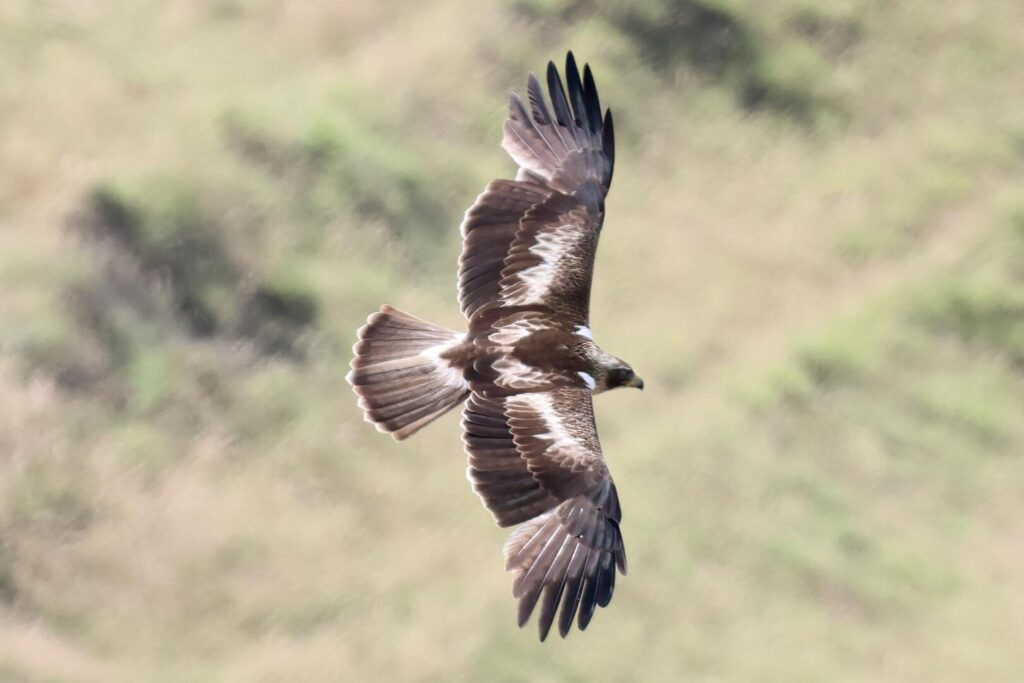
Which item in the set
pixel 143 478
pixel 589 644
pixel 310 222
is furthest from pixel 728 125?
pixel 143 478

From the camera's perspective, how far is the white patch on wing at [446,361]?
10.2 meters

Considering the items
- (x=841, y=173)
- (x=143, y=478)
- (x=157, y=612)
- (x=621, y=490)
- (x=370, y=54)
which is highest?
(x=841, y=173)

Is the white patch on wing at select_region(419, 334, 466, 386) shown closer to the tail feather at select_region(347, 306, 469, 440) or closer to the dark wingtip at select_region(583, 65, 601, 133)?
the tail feather at select_region(347, 306, 469, 440)

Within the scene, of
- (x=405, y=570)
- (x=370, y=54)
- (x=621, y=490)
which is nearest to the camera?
(x=405, y=570)

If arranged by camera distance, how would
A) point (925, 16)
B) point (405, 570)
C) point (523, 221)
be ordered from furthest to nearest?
point (925, 16), point (405, 570), point (523, 221)

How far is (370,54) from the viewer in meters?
17.5

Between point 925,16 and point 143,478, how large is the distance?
12018mm

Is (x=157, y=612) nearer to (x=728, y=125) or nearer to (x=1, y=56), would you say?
(x=1, y=56)

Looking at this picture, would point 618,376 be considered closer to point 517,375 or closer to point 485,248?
point 517,375

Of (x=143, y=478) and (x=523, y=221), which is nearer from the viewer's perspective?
(x=523, y=221)

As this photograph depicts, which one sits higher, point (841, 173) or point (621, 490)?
point (841, 173)

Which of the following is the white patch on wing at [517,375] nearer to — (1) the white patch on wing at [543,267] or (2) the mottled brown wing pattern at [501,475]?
(2) the mottled brown wing pattern at [501,475]

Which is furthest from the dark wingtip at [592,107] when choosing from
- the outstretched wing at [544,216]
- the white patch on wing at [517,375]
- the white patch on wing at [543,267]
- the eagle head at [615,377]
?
the white patch on wing at [517,375]

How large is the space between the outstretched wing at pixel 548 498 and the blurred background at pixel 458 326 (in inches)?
162
